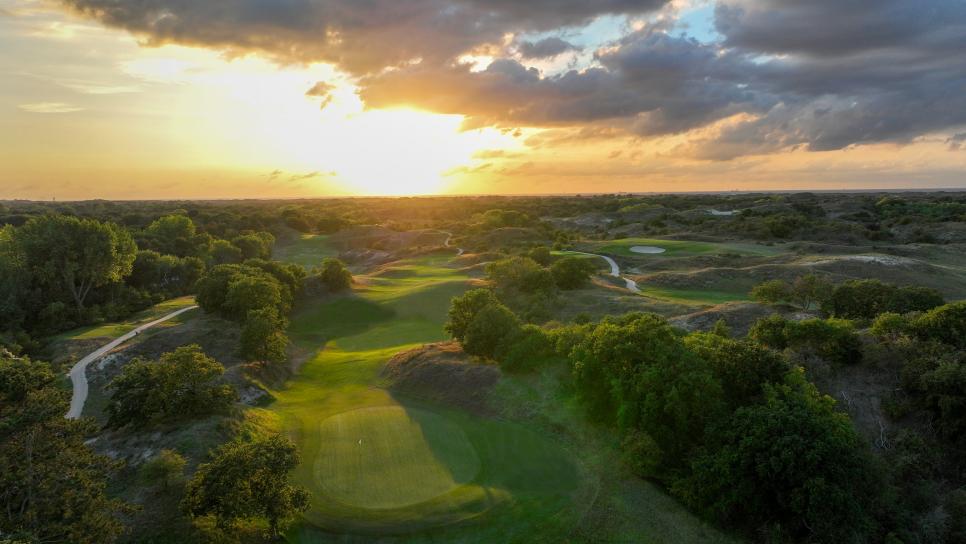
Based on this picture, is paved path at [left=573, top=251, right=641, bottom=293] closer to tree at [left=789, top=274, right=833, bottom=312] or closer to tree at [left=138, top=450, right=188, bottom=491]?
tree at [left=789, top=274, right=833, bottom=312]

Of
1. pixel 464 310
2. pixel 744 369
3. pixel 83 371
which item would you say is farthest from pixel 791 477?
pixel 83 371

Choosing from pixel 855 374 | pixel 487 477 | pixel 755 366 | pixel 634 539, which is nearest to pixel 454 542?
pixel 487 477

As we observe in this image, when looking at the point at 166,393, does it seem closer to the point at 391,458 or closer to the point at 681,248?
the point at 391,458

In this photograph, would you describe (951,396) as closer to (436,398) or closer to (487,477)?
(487,477)

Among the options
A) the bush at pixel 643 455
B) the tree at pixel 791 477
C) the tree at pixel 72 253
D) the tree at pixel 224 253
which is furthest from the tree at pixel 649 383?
the tree at pixel 224 253

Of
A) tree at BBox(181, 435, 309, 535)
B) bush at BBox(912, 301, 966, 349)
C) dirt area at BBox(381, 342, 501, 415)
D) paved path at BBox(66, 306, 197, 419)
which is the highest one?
bush at BBox(912, 301, 966, 349)

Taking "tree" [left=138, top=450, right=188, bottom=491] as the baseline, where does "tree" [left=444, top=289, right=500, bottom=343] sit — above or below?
above

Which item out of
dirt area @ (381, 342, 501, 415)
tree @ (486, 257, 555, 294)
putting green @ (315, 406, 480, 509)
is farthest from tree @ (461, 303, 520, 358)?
tree @ (486, 257, 555, 294)
